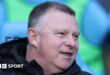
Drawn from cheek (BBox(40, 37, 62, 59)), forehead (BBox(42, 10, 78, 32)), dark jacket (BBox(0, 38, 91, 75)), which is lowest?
dark jacket (BBox(0, 38, 91, 75))

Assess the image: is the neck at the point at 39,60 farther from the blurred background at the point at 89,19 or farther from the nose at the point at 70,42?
the blurred background at the point at 89,19

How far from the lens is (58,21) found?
1538mm

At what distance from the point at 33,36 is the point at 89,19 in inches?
36.6

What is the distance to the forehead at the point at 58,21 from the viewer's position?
1534 mm

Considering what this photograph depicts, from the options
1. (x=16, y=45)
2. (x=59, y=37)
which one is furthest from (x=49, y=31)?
(x=16, y=45)

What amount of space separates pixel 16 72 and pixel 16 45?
0.14m

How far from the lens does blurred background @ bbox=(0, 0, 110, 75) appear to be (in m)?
2.39

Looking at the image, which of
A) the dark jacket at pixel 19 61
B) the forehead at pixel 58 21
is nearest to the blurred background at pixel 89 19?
the dark jacket at pixel 19 61

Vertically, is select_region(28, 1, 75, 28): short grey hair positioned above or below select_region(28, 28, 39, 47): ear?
above

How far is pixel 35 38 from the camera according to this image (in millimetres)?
1581

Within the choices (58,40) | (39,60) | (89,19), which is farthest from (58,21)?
(89,19)

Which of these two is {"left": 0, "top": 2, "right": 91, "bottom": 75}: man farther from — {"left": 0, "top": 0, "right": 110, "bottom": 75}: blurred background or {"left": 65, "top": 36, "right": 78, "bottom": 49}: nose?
{"left": 0, "top": 0, "right": 110, "bottom": 75}: blurred background

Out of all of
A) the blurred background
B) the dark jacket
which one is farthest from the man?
the blurred background

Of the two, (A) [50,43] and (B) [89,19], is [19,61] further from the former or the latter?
(B) [89,19]
